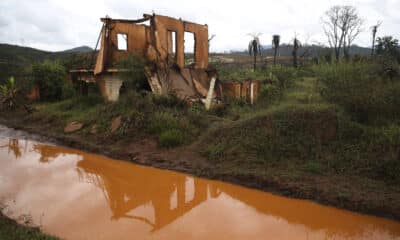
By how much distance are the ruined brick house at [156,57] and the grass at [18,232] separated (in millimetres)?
7282

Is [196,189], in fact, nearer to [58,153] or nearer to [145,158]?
[145,158]

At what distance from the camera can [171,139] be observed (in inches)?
322

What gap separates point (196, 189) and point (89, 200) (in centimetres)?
196

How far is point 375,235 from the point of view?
14.5 feet

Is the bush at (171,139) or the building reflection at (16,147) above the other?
the bush at (171,139)

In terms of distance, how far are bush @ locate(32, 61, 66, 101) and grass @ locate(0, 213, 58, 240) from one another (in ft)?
39.2

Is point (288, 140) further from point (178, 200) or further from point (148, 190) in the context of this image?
point (148, 190)

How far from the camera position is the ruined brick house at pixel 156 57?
38.7 ft

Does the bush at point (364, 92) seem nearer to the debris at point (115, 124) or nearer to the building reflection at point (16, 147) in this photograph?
the debris at point (115, 124)

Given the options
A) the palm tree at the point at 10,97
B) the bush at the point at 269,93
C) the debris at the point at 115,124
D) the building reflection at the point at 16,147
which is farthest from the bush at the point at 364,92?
the palm tree at the point at 10,97

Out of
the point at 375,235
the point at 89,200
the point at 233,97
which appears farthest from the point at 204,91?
the point at 375,235

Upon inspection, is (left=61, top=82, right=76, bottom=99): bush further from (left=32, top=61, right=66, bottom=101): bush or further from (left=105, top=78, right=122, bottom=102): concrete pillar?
(left=105, top=78, right=122, bottom=102): concrete pillar

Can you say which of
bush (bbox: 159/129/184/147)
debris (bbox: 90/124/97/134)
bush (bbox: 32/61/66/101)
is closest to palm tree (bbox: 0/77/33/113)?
bush (bbox: 32/61/66/101)

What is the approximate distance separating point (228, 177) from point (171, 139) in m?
2.25
